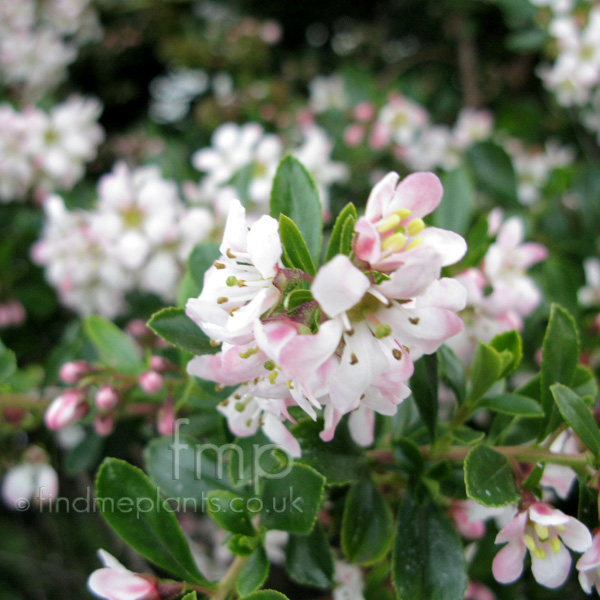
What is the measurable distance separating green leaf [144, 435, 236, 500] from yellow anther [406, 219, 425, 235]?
17.4 inches

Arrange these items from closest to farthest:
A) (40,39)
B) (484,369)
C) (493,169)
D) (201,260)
Answer: (484,369)
(201,260)
(493,169)
(40,39)

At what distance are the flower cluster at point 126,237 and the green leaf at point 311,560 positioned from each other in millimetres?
612

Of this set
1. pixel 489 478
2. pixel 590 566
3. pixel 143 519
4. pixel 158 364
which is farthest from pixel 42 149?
pixel 590 566

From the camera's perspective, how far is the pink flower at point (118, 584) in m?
0.56

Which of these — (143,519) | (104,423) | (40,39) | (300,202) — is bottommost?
(104,423)

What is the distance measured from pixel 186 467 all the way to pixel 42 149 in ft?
3.89

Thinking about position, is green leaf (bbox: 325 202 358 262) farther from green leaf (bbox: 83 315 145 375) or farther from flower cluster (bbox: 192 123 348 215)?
flower cluster (bbox: 192 123 348 215)

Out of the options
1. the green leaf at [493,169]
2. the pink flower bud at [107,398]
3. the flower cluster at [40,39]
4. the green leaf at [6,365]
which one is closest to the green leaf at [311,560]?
the pink flower bud at [107,398]

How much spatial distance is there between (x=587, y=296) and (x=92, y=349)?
118 cm

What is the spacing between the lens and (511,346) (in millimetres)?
682

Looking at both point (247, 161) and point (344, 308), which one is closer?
point (344, 308)

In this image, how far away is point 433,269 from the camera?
43 centimetres

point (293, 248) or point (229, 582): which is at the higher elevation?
point (293, 248)

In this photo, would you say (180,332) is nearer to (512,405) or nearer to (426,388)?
(426,388)
